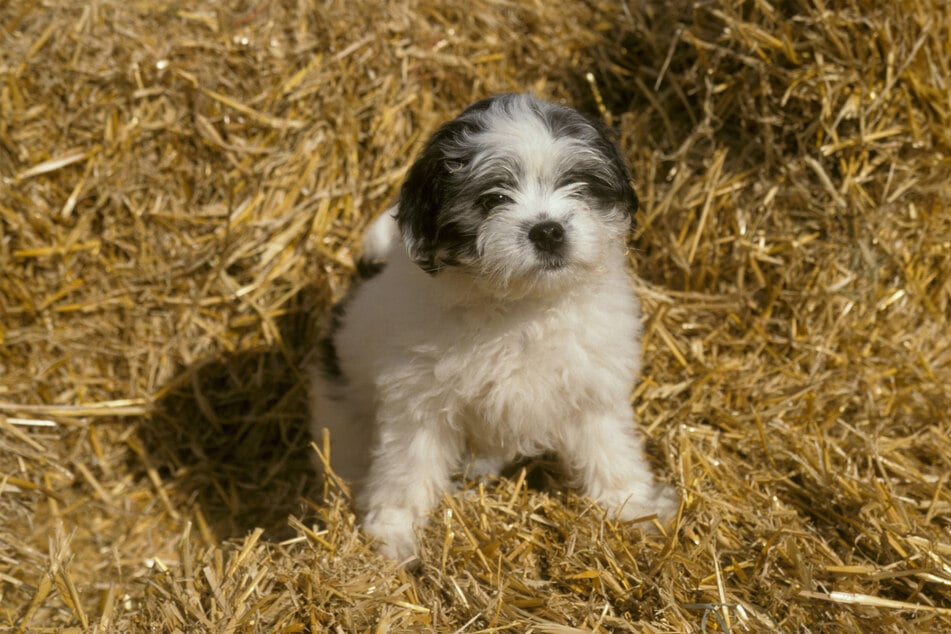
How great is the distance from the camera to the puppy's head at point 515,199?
2980 millimetres

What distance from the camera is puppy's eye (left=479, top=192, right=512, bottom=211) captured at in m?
3.06

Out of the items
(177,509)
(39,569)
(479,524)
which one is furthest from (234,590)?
(177,509)

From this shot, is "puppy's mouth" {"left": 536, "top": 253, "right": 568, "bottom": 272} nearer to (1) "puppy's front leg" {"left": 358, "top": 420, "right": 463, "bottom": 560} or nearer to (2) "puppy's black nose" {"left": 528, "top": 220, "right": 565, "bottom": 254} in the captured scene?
(2) "puppy's black nose" {"left": 528, "top": 220, "right": 565, "bottom": 254}

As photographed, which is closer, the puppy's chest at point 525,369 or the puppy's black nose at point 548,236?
the puppy's black nose at point 548,236

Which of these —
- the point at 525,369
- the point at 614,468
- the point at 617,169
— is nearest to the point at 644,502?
the point at 614,468

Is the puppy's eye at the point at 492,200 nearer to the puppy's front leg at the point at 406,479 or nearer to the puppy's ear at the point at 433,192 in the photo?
the puppy's ear at the point at 433,192

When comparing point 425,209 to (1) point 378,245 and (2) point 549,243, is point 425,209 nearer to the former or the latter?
(2) point 549,243

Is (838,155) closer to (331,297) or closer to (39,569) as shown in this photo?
(331,297)

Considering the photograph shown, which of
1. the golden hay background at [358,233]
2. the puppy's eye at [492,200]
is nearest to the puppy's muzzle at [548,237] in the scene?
the puppy's eye at [492,200]

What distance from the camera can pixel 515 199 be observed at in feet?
10.0

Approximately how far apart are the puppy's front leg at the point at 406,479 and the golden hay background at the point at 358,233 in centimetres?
21

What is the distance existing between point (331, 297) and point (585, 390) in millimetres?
2082

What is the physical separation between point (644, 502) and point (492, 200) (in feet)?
4.95

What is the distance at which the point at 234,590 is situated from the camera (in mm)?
3160
